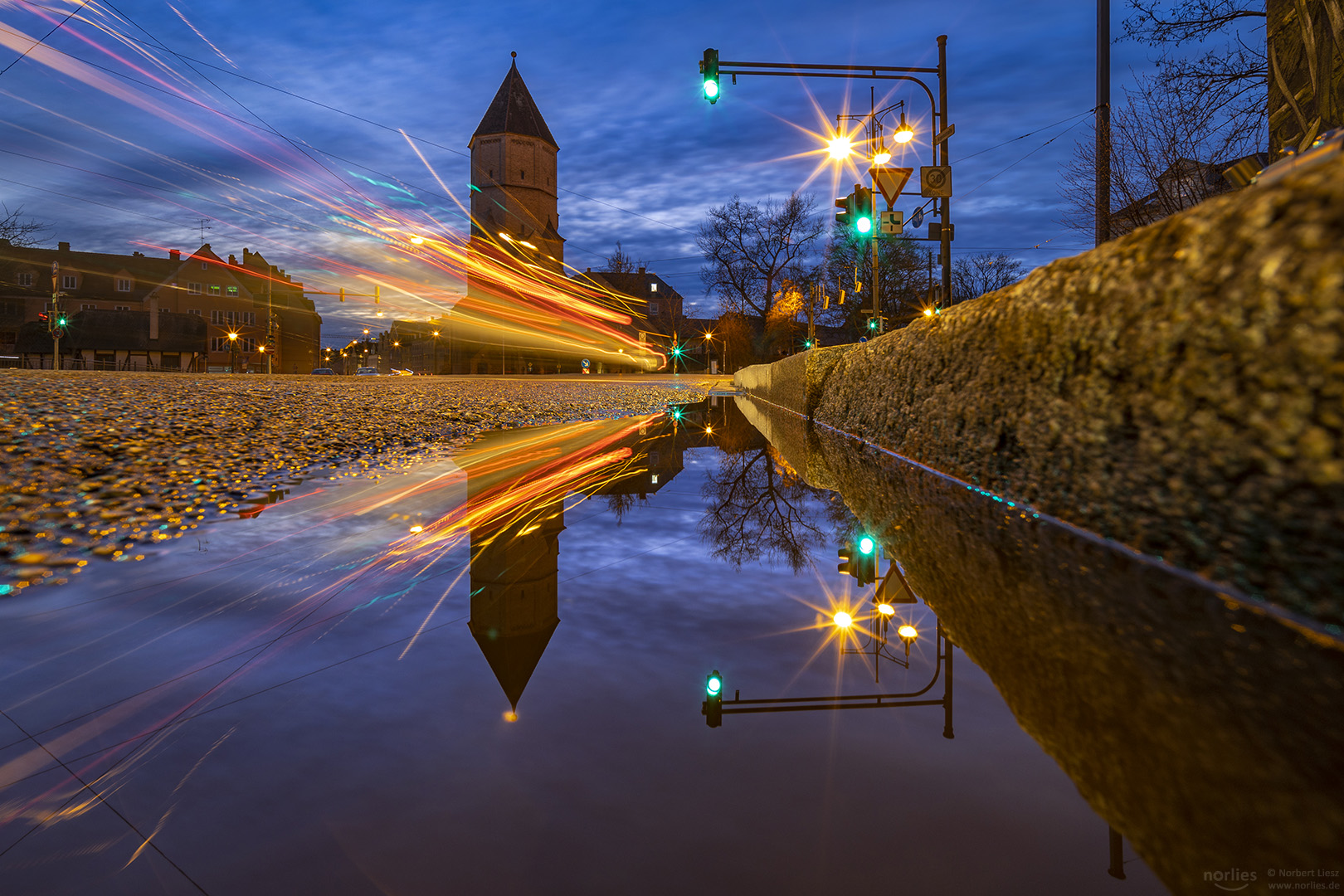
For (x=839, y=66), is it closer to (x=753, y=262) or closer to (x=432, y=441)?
(x=432, y=441)

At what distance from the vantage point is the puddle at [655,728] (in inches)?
36.3

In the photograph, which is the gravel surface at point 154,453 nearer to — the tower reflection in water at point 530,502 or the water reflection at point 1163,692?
the tower reflection in water at point 530,502

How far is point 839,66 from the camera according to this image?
37.4 feet

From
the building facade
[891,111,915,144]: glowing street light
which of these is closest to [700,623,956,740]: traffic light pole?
[891,111,915,144]: glowing street light

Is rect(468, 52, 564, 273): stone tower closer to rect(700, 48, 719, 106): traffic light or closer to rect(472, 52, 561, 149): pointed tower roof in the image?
rect(472, 52, 561, 149): pointed tower roof

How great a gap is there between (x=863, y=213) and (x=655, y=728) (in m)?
13.8

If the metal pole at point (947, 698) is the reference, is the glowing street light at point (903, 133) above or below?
above

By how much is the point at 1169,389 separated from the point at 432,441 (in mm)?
6197

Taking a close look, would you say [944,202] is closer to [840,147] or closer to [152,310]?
[840,147]

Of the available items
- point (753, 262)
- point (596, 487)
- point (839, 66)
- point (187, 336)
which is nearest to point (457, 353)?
point (187, 336)

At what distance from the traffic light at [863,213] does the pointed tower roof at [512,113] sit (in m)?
59.6

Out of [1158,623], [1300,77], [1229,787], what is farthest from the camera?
[1300,77]

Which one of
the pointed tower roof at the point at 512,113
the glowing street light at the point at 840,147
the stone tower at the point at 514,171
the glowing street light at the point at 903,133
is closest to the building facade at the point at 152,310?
the stone tower at the point at 514,171

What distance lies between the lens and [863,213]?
13.5 m
